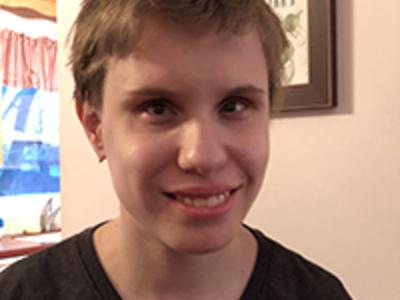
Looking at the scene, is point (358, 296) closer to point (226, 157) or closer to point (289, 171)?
point (289, 171)

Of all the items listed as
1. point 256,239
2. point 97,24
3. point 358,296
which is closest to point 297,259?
point 256,239

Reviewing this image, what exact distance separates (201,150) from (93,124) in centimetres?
25

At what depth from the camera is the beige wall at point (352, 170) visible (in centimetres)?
120

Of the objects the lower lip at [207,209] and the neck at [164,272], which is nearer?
the lower lip at [207,209]

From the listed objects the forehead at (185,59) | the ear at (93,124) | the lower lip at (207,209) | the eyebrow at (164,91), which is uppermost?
the forehead at (185,59)

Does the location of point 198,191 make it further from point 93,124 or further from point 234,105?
point 93,124

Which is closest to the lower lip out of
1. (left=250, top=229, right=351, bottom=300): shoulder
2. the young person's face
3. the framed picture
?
the young person's face

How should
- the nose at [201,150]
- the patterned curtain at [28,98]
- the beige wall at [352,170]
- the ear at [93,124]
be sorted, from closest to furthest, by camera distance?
1. the nose at [201,150]
2. the ear at [93,124]
3. the beige wall at [352,170]
4. the patterned curtain at [28,98]

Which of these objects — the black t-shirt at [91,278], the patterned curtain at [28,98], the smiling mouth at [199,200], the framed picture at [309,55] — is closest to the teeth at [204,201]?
the smiling mouth at [199,200]

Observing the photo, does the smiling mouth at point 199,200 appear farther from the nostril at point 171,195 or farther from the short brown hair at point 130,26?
the short brown hair at point 130,26

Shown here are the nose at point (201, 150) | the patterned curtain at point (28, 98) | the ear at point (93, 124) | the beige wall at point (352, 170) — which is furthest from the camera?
the patterned curtain at point (28, 98)

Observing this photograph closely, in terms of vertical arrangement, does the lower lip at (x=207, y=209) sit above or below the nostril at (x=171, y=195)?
below

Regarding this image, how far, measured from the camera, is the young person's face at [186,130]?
77 cm

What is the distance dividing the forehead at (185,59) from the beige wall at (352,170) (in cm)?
51
